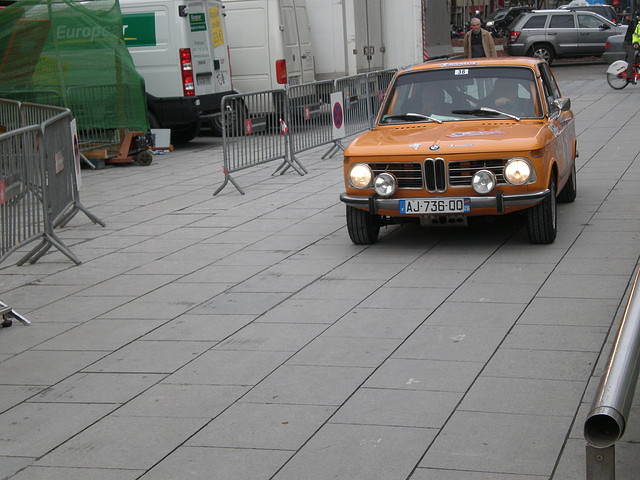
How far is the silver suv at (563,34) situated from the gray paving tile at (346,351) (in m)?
28.6

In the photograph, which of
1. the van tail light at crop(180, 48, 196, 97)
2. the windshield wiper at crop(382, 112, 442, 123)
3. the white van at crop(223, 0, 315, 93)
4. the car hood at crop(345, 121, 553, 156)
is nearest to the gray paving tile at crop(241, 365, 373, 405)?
the car hood at crop(345, 121, 553, 156)

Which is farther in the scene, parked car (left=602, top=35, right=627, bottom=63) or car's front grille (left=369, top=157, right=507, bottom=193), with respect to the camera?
parked car (left=602, top=35, right=627, bottom=63)

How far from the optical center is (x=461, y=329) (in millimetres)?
6383

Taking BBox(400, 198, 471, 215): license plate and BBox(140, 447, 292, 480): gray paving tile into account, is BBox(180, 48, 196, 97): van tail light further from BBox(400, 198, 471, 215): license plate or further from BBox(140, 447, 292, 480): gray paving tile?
BBox(140, 447, 292, 480): gray paving tile

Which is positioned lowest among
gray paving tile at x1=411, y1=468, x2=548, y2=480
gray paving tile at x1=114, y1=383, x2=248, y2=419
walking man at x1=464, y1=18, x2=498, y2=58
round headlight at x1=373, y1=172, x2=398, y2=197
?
gray paving tile at x1=114, y1=383, x2=248, y2=419

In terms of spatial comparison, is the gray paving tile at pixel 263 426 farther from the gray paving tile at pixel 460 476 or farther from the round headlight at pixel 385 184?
the round headlight at pixel 385 184

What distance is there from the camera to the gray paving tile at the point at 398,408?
489cm

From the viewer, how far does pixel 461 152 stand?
27.5 ft

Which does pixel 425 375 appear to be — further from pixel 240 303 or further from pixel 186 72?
pixel 186 72

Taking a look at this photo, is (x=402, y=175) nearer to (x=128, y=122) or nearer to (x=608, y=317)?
(x=608, y=317)

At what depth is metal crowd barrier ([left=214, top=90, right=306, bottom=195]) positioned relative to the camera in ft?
41.8

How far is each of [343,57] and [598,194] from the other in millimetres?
10541

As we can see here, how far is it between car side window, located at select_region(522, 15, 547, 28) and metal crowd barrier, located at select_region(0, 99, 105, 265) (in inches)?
1024

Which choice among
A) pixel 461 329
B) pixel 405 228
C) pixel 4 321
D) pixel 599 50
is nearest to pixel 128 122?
pixel 405 228
